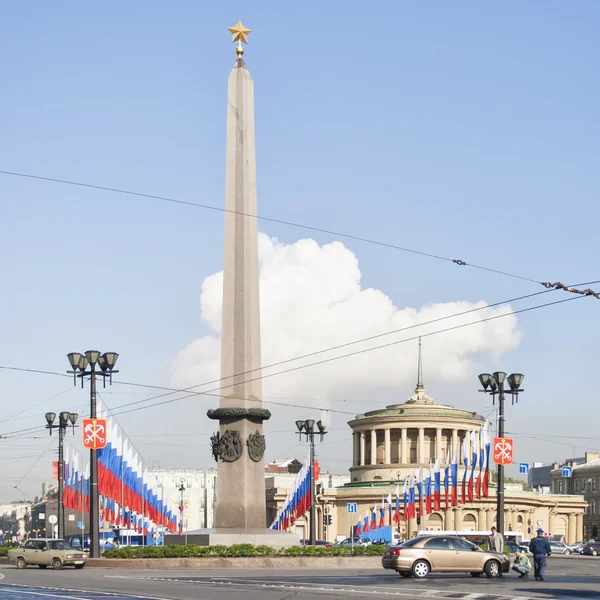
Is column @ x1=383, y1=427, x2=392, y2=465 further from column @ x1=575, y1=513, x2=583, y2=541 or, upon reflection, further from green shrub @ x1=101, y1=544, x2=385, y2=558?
green shrub @ x1=101, y1=544, x2=385, y2=558

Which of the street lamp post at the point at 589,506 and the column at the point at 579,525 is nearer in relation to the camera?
the column at the point at 579,525

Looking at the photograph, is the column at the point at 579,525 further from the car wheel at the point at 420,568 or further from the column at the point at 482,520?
the car wheel at the point at 420,568

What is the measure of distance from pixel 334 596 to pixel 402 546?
1046 cm

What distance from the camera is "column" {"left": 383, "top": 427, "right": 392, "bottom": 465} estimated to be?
138 metres

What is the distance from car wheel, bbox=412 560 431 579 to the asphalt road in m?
0.38

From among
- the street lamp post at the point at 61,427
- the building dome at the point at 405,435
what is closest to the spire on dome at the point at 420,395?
the building dome at the point at 405,435

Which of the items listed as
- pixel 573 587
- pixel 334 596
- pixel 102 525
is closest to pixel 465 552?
pixel 573 587

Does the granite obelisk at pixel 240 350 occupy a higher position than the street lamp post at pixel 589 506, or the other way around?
the granite obelisk at pixel 240 350

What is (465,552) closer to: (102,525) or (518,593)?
(518,593)

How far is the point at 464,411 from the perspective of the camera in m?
138

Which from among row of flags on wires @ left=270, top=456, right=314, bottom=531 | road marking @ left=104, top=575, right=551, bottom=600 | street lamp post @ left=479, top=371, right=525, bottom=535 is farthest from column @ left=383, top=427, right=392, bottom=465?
road marking @ left=104, top=575, right=551, bottom=600

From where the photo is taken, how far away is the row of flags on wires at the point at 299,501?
206ft

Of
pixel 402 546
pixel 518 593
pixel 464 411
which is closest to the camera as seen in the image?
pixel 518 593

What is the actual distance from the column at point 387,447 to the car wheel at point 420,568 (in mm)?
103024
